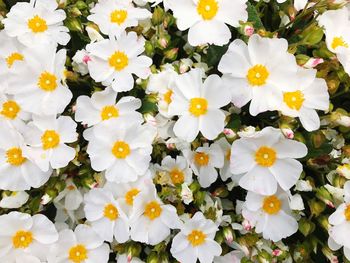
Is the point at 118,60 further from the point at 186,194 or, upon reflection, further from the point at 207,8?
→ the point at 186,194

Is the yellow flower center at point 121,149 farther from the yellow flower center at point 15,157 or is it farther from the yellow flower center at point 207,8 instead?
the yellow flower center at point 207,8

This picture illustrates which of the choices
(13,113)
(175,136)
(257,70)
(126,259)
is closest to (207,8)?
(257,70)

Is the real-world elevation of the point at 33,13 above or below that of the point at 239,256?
above

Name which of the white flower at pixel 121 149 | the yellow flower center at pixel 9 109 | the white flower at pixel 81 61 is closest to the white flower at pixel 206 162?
the white flower at pixel 121 149

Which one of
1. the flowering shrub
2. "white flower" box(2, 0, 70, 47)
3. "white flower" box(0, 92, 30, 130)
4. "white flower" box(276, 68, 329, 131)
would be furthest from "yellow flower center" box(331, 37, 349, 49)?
"white flower" box(0, 92, 30, 130)

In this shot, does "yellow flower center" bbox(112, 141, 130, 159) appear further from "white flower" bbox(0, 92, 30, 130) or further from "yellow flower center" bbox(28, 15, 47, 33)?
"yellow flower center" bbox(28, 15, 47, 33)

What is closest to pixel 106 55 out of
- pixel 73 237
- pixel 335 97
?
pixel 73 237

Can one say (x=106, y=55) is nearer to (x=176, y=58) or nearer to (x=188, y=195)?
(x=176, y=58)
